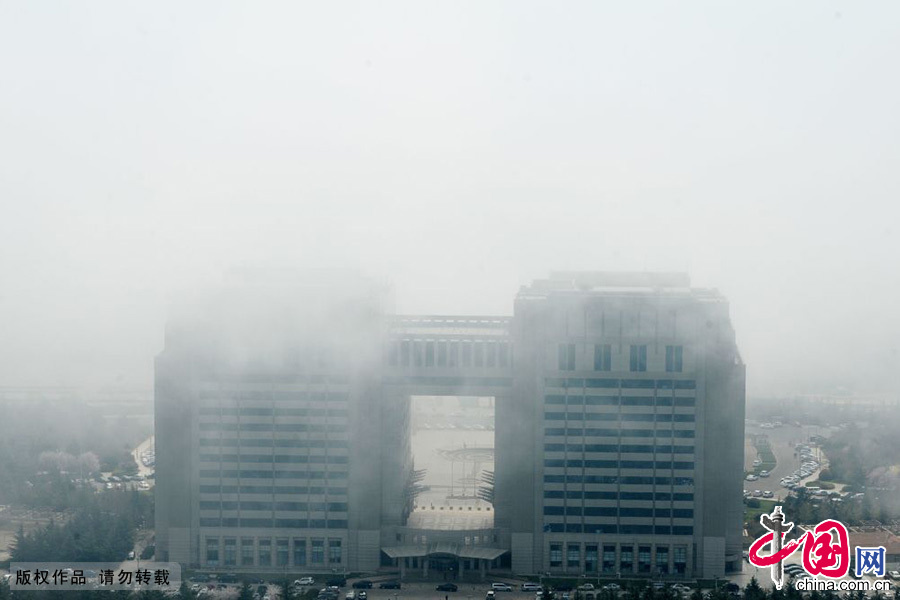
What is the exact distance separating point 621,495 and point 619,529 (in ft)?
2.39

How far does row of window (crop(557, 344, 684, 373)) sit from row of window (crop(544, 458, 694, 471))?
193cm

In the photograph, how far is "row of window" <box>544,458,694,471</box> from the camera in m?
29.0

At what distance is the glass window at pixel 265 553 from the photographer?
2956 cm

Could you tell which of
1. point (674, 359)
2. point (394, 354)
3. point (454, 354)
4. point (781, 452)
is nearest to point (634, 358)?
point (674, 359)

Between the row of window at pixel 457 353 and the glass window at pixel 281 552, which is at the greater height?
the row of window at pixel 457 353

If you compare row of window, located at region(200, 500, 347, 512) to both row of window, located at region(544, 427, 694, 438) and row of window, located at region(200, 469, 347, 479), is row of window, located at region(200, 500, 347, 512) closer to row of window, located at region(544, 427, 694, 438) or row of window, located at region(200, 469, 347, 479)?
row of window, located at region(200, 469, 347, 479)

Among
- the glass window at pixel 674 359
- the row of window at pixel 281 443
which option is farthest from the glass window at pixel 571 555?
the row of window at pixel 281 443

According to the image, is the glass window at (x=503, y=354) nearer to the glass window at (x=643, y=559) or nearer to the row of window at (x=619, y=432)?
the row of window at (x=619, y=432)

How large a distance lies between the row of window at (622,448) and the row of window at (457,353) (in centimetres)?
207

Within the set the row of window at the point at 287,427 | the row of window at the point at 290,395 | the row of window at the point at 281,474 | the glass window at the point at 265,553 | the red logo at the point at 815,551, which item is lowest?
the glass window at the point at 265,553

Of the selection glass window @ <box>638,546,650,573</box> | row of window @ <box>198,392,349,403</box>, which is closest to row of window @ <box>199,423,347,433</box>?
row of window @ <box>198,392,349,403</box>

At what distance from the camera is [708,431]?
95.0 feet

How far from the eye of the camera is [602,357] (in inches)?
1144

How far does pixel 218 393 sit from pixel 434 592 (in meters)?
6.27
